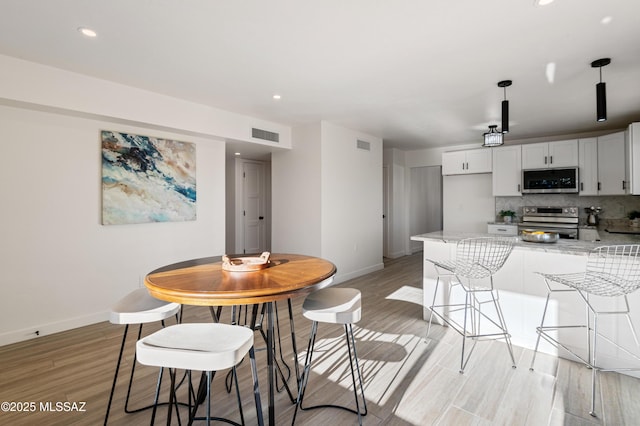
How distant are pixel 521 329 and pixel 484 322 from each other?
1.02 ft

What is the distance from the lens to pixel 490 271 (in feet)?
8.41

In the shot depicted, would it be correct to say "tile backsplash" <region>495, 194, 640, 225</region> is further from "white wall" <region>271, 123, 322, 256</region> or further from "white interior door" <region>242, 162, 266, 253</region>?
"white interior door" <region>242, 162, 266, 253</region>

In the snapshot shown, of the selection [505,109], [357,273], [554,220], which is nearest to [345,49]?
[505,109]

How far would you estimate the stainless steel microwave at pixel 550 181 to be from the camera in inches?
197

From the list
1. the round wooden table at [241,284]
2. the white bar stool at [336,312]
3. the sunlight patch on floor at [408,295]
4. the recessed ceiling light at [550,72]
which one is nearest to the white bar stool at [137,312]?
the round wooden table at [241,284]

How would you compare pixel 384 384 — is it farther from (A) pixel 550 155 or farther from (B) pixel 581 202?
(B) pixel 581 202

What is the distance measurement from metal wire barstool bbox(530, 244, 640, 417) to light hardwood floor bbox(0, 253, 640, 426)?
158 mm

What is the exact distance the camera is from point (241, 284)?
1511mm

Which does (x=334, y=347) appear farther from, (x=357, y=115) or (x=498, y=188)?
(x=498, y=188)

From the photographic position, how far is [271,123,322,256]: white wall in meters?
4.84

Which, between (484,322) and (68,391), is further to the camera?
(484,322)

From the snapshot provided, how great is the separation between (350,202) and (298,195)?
937mm

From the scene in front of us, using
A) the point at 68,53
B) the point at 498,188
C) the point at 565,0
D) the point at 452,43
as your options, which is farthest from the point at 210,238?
the point at 498,188

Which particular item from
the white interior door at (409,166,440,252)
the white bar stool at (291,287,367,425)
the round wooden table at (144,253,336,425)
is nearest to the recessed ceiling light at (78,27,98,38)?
the round wooden table at (144,253,336,425)
